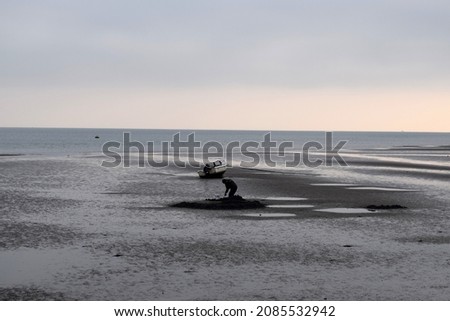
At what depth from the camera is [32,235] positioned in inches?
856

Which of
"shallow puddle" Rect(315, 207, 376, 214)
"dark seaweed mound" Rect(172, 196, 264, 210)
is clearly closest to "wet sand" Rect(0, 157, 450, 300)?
"shallow puddle" Rect(315, 207, 376, 214)

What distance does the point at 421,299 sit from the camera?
45.1 feet

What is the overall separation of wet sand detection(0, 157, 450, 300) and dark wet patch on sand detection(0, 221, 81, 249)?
0.04 metres

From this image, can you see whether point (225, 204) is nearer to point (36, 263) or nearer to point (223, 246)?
point (223, 246)

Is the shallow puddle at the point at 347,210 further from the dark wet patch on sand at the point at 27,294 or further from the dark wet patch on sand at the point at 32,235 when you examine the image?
the dark wet patch on sand at the point at 27,294

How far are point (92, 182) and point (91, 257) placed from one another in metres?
28.0

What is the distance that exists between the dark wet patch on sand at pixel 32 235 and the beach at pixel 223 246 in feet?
0.13

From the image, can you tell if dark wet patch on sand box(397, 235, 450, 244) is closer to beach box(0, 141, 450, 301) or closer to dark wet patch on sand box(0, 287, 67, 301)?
beach box(0, 141, 450, 301)

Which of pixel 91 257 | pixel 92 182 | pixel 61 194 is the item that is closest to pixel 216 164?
pixel 92 182

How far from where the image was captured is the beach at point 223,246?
14594 millimetres

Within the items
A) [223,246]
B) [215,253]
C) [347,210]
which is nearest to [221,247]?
[223,246]

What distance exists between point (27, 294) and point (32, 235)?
8.34 m

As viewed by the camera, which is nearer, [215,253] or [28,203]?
[215,253]

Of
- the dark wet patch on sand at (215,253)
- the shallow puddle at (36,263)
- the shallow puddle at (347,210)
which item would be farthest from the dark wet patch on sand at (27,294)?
the shallow puddle at (347,210)
